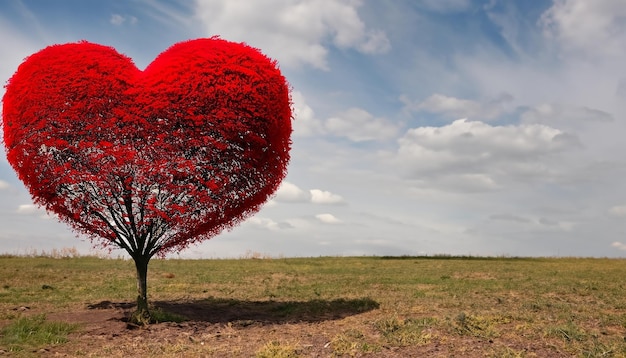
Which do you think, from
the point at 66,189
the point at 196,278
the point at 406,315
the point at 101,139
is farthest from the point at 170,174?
the point at 196,278

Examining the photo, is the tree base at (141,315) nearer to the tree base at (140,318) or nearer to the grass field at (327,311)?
the tree base at (140,318)

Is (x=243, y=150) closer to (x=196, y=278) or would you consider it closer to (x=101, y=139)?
(x=101, y=139)

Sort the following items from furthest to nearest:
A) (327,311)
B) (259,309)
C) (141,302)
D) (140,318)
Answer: (259,309) < (327,311) < (141,302) < (140,318)

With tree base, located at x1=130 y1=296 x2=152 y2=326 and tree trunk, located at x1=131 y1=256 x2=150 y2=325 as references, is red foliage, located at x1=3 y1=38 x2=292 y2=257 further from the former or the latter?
tree base, located at x1=130 y1=296 x2=152 y2=326

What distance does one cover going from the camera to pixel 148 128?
596 inches

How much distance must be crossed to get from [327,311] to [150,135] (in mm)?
9166

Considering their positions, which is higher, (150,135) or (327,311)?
(150,135)

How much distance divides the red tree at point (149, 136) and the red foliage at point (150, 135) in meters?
0.03

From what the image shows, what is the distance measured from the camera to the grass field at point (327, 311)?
12.6m

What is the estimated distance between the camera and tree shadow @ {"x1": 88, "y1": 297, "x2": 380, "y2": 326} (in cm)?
1784

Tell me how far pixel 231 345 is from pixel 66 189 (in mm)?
7373

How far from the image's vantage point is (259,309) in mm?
20312

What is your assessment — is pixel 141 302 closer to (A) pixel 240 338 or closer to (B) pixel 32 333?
(B) pixel 32 333

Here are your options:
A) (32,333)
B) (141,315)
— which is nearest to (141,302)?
(141,315)
